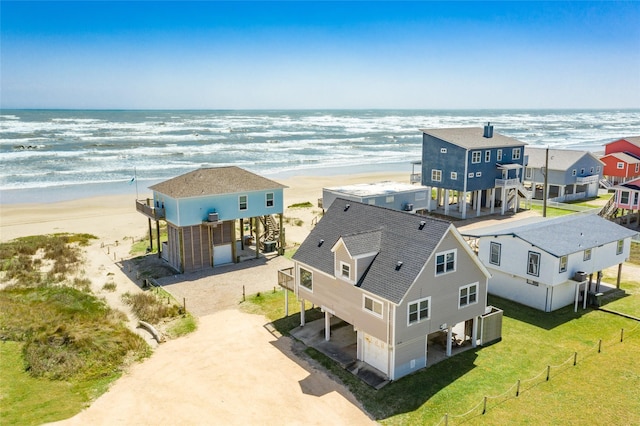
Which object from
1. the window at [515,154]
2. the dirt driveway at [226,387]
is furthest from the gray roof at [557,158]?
the dirt driveway at [226,387]

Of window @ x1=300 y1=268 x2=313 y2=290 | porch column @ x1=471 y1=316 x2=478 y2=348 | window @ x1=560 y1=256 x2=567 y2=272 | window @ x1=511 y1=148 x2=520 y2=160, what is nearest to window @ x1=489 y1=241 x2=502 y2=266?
window @ x1=560 y1=256 x2=567 y2=272

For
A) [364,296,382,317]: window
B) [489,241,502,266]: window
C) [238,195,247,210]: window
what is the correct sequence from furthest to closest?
[238,195,247,210]: window < [489,241,502,266]: window < [364,296,382,317]: window

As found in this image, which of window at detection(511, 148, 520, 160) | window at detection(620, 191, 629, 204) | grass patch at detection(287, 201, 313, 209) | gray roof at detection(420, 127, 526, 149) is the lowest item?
grass patch at detection(287, 201, 313, 209)

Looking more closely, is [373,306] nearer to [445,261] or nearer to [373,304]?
[373,304]

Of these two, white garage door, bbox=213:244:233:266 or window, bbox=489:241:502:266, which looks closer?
window, bbox=489:241:502:266

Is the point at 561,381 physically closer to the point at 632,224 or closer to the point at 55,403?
the point at 55,403

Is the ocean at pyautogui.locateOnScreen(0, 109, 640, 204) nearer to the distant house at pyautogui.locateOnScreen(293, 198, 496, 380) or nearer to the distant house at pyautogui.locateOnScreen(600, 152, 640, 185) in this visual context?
the distant house at pyautogui.locateOnScreen(293, 198, 496, 380)

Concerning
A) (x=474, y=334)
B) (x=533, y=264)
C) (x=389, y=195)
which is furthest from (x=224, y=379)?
(x=389, y=195)
